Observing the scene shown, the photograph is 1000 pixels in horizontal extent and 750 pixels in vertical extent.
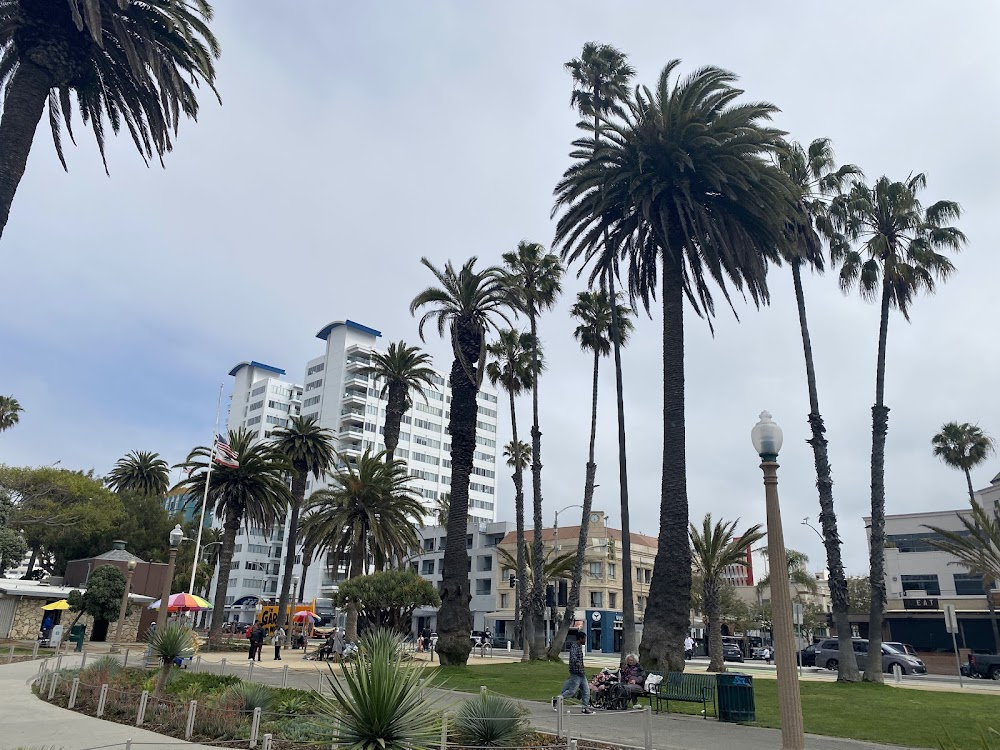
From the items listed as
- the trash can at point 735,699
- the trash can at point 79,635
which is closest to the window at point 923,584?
the trash can at point 735,699

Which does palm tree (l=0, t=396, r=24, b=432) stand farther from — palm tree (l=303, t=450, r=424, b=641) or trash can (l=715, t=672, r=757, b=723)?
trash can (l=715, t=672, r=757, b=723)

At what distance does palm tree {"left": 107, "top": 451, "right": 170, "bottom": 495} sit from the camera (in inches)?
3012

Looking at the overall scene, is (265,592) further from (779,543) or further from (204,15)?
(779,543)

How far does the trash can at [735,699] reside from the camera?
15.8 metres

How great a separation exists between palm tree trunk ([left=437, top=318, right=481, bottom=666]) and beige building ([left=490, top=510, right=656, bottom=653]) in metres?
35.3

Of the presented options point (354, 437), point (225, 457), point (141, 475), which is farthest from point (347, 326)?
point (225, 457)

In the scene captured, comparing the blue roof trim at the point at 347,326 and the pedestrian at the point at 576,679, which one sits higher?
the blue roof trim at the point at 347,326

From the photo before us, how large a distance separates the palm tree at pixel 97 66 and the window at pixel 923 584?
6313 cm

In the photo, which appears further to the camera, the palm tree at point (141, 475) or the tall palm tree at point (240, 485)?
the palm tree at point (141, 475)

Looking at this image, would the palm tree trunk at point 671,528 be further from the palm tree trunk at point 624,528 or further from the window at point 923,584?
the window at point 923,584

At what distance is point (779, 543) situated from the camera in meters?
8.53

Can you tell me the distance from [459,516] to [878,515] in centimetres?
1717

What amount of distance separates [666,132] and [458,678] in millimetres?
20944

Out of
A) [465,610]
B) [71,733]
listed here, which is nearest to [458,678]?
[465,610]
